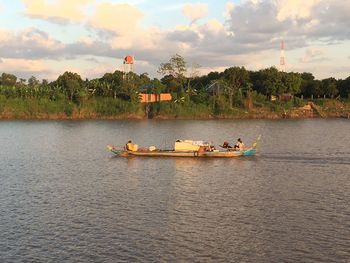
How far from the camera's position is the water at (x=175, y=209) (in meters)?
21.6

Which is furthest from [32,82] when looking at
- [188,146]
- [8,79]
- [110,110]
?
[188,146]

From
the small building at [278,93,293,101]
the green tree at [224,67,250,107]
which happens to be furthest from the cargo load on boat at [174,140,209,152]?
the small building at [278,93,293,101]

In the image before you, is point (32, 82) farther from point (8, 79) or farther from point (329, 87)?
point (329, 87)

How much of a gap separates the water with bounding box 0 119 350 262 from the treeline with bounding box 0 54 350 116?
72283mm

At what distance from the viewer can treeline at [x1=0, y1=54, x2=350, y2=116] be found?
12469cm

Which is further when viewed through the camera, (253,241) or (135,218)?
(135,218)

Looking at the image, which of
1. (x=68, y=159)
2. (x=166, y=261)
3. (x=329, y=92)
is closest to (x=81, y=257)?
(x=166, y=261)

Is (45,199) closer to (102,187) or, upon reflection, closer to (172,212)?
(102,187)

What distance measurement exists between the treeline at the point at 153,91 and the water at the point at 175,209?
72.3 m

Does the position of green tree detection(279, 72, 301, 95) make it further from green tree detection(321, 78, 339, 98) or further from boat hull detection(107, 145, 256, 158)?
boat hull detection(107, 145, 256, 158)

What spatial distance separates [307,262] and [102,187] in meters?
19.0

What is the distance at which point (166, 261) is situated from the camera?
20.3m

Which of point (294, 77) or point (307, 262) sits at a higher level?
point (294, 77)

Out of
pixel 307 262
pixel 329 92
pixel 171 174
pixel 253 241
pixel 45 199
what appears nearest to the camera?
pixel 307 262
